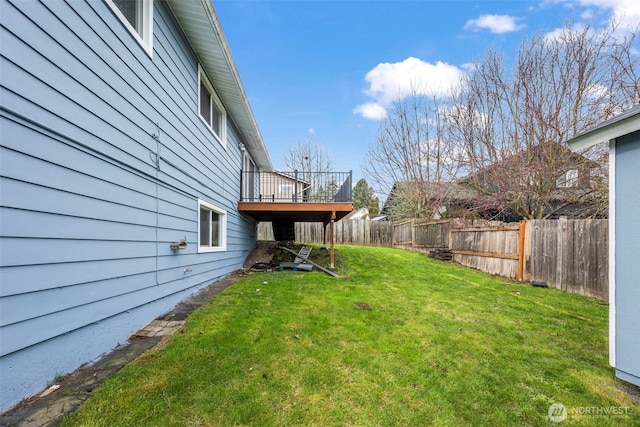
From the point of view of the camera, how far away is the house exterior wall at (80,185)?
187 centimetres

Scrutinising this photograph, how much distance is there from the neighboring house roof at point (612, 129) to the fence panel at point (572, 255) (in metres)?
3.83

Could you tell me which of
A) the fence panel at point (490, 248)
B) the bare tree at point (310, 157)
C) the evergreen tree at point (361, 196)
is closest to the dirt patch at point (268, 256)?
the fence panel at point (490, 248)

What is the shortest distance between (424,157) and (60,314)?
1554 cm

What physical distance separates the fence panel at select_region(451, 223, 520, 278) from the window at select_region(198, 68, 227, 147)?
806 cm

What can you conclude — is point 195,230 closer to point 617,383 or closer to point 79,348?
point 79,348

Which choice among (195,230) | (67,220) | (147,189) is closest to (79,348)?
(67,220)

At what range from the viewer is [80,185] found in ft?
7.98

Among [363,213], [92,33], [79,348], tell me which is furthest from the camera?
[363,213]

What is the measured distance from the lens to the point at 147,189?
3531 mm

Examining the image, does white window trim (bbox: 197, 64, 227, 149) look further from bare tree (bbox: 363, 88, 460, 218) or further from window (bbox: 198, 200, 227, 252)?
bare tree (bbox: 363, 88, 460, 218)

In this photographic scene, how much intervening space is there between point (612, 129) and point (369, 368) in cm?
337

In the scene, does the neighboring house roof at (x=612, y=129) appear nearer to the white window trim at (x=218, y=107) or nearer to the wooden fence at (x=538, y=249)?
the wooden fence at (x=538, y=249)

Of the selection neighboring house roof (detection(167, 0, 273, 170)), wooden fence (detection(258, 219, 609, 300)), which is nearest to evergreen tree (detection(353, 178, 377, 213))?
wooden fence (detection(258, 219, 609, 300))

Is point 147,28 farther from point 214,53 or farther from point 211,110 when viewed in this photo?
point 211,110
